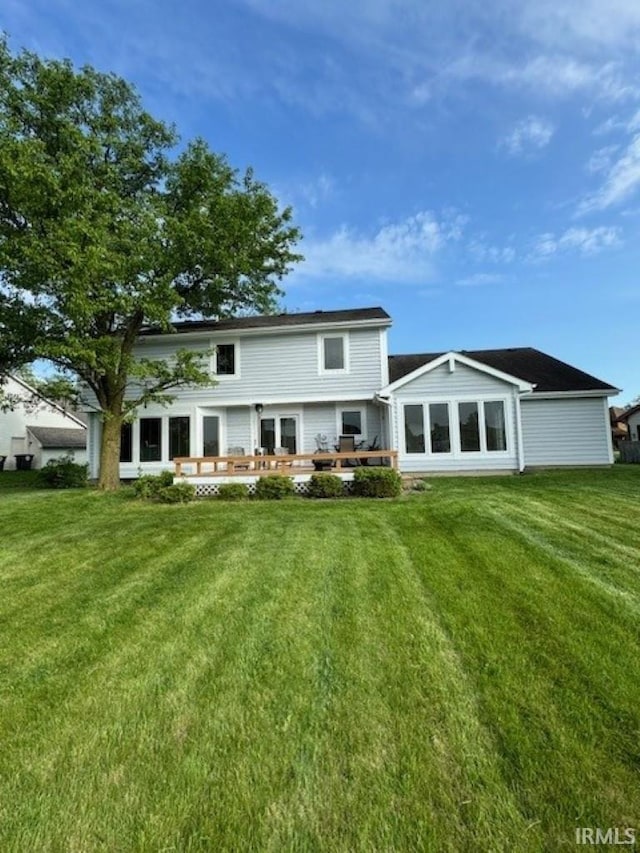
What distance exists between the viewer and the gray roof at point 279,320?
53.1 ft

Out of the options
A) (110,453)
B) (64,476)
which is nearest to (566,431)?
(110,453)

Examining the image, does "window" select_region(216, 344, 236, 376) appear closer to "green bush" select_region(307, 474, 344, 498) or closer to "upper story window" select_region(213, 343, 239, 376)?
"upper story window" select_region(213, 343, 239, 376)

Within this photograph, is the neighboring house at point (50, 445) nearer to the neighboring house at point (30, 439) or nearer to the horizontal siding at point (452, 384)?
the neighboring house at point (30, 439)

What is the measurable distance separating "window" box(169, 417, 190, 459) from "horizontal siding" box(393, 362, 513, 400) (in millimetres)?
7738

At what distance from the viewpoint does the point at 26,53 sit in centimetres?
1345

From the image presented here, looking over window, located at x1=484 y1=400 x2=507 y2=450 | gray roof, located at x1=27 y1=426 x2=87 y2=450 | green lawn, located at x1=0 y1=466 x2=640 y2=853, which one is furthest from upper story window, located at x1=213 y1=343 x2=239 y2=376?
gray roof, located at x1=27 y1=426 x2=87 y2=450

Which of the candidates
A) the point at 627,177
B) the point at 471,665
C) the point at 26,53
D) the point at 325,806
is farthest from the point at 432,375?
the point at 26,53

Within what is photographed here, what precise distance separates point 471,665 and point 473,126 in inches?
690

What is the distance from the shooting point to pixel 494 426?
47.2ft

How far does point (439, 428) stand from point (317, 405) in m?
4.54

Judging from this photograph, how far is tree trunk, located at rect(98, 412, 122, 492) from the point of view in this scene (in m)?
13.9

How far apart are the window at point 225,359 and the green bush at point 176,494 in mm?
6279

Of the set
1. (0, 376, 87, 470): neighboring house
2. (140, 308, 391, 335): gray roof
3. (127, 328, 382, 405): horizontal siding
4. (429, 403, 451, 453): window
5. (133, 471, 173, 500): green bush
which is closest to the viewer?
(133, 471, 173, 500): green bush

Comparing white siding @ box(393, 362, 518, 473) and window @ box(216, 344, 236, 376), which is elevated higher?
window @ box(216, 344, 236, 376)
